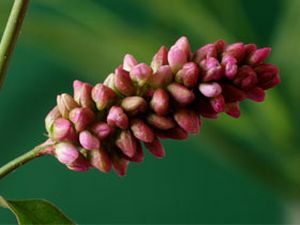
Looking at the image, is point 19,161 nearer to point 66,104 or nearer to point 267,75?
point 66,104

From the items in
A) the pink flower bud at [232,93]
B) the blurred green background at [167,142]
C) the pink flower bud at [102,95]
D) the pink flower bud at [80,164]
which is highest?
the blurred green background at [167,142]

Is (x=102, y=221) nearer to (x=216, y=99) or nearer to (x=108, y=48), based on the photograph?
(x=108, y=48)

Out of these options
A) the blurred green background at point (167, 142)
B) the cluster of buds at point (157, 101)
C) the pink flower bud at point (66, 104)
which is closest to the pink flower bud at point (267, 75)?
the cluster of buds at point (157, 101)

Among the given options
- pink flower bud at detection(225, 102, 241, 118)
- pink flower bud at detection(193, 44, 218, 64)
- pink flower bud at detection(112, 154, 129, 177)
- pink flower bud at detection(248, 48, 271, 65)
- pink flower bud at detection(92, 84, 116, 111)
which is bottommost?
pink flower bud at detection(112, 154, 129, 177)

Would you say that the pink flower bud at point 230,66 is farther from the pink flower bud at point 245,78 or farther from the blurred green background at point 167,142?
the blurred green background at point 167,142

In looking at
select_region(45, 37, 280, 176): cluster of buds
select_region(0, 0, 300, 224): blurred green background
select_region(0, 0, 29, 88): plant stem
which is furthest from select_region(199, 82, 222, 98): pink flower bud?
select_region(0, 0, 300, 224): blurred green background

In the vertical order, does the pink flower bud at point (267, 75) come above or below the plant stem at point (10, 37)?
below

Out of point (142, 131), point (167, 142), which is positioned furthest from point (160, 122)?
point (167, 142)

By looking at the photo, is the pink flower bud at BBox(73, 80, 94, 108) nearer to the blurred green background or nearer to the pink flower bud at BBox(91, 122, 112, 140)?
the pink flower bud at BBox(91, 122, 112, 140)
